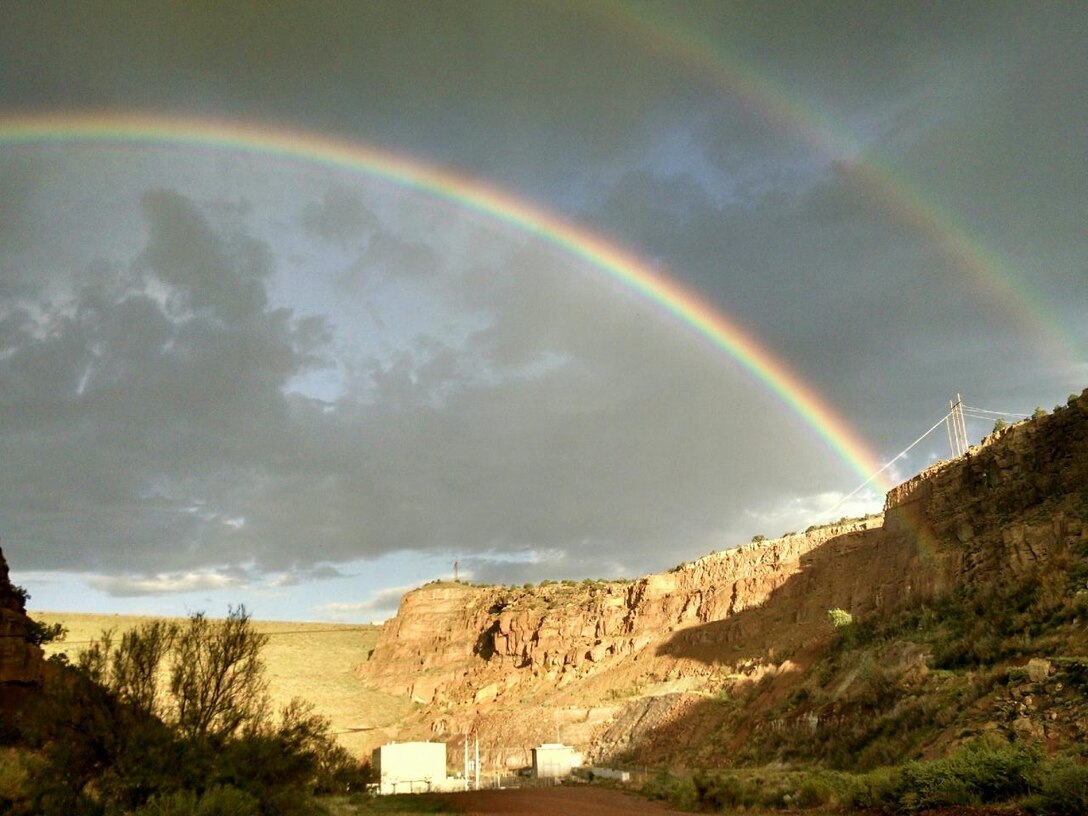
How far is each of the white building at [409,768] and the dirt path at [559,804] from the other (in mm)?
13326

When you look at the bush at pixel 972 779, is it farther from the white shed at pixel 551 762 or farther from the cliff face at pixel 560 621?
the cliff face at pixel 560 621

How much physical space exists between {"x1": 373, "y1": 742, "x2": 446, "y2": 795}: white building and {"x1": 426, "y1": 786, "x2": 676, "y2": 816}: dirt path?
13326 millimetres

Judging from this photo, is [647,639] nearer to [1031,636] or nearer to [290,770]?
[1031,636]

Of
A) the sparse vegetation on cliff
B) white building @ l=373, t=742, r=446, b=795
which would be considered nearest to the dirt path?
the sparse vegetation on cliff

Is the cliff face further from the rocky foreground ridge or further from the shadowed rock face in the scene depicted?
the shadowed rock face

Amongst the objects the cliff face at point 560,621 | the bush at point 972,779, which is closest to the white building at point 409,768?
the cliff face at point 560,621

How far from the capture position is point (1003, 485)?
169ft

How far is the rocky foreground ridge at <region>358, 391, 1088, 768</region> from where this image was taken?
48.4m

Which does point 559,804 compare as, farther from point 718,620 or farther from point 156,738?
point 718,620

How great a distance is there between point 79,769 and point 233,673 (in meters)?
4.14

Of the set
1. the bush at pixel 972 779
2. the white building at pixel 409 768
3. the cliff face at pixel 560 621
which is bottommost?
the white building at pixel 409 768

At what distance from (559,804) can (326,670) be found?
79.7 m

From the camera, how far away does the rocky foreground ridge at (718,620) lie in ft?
159

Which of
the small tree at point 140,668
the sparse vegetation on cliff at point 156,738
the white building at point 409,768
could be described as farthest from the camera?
the white building at point 409,768
